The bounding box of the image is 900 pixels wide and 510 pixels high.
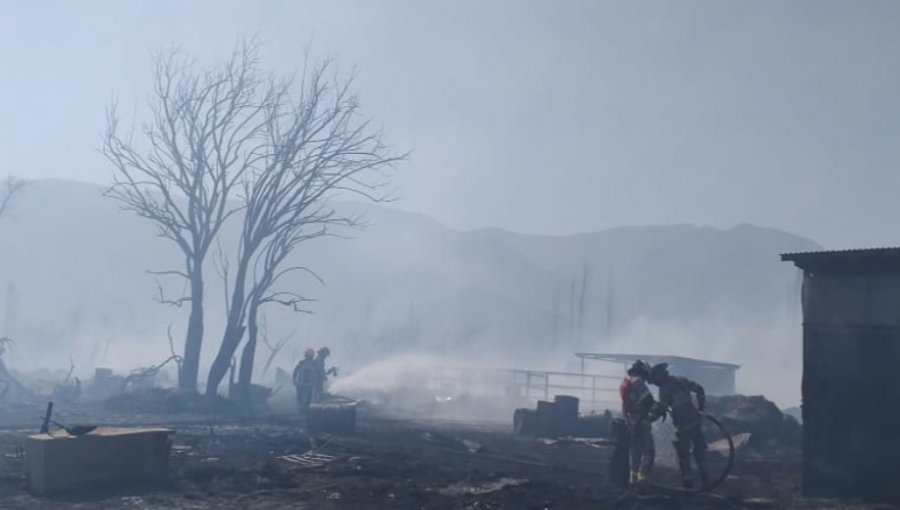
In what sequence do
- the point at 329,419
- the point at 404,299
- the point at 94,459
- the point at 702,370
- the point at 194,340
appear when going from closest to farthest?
the point at 94,459
the point at 329,419
the point at 194,340
the point at 702,370
the point at 404,299

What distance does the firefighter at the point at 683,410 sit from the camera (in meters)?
16.7

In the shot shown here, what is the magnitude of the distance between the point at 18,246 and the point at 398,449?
502 feet

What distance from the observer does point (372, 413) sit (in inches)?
1547

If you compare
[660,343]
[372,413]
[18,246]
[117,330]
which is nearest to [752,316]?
[660,343]

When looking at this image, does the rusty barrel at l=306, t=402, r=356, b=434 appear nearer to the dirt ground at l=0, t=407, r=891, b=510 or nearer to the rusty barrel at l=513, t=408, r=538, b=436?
the dirt ground at l=0, t=407, r=891, b=510

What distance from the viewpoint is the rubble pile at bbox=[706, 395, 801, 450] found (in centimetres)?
2595

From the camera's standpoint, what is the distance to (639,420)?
17.0 meters

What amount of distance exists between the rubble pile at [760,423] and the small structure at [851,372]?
27.5ft

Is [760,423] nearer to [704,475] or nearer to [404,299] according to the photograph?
[704,475]

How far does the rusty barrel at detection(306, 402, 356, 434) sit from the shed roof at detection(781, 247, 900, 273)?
1244cm

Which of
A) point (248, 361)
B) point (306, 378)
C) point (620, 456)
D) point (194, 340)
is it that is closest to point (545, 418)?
point (306, 378)

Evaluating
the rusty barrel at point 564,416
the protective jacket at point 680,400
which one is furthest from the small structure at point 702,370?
the protective jacket at point 680,400

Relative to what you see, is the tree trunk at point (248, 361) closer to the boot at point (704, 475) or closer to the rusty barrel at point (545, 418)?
the rusty barrel at point (545, 418)

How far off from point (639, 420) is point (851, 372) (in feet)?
12.0
